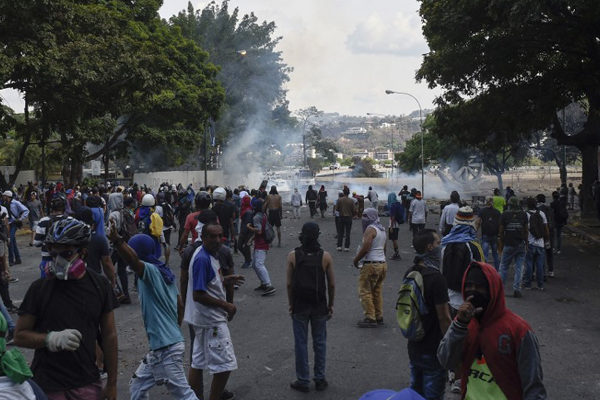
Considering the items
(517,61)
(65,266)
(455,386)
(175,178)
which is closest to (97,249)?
(65,266)

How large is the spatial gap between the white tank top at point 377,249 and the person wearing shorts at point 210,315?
3.69 m

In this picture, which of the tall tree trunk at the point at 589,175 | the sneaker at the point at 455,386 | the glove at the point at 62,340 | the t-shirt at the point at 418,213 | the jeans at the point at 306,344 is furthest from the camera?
the tall tree trunk at the point at 589,175

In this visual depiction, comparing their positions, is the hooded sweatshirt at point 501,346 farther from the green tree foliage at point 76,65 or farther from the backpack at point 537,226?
the green tree foliage at point 76,65

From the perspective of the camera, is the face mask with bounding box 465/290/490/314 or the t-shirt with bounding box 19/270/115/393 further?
the t-shirt with bounding box 19/270/115/393

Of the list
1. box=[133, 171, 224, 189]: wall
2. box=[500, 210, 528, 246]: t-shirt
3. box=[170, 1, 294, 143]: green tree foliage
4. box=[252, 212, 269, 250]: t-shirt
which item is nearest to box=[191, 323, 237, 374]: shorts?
box=[252, 212, 269, 250]: t-shirt

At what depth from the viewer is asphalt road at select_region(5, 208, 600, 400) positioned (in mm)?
6449

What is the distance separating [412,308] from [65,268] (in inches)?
97.5

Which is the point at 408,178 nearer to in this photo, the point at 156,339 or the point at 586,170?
the point at 586,170

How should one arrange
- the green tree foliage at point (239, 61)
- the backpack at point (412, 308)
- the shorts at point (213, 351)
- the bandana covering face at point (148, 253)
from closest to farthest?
1. the backpack at point (412, 308)
2. the bandana covering face at point (148, 253)
3. the shorts at point (213, 351)
4. the green tree foliage at point (239, 61)

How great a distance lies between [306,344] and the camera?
6.24 metres

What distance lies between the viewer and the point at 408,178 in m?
75.0

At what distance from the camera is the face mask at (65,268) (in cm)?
351

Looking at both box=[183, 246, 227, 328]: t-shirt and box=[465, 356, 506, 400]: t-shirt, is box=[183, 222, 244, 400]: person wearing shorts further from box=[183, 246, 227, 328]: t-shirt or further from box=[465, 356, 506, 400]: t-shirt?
box=[465, 356, 506, 400]: t-shirt

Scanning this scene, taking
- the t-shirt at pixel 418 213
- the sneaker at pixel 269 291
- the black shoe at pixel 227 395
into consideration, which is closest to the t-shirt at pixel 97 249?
the black shoe at pixel 227 395
